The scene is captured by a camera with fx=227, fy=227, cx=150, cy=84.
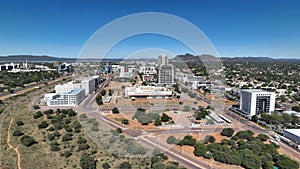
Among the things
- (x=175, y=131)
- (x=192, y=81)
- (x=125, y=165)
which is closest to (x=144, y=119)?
(x=175, y=131)

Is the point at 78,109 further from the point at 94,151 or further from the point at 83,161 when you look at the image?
the point at 83,161

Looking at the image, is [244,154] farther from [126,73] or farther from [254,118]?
[126,73]

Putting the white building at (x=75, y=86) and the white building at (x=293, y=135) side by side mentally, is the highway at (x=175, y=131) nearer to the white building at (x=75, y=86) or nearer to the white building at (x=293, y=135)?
the white building at (x=293, y=135)

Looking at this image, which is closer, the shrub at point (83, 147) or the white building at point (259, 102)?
the shrub at point (83, 147)

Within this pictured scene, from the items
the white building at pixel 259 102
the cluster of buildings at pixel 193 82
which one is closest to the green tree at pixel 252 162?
the white building at pixel 259 102

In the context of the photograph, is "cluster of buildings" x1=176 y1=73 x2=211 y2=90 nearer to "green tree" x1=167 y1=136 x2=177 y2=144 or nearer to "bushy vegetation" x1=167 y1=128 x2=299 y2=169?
"bushy vegetation" x1=167 y1=128 x2=299 y2=169

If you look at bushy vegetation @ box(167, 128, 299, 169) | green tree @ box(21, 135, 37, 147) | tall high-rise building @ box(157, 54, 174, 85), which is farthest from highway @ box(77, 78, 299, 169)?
tall high-rise building @ box(157, 54, 174, 85)

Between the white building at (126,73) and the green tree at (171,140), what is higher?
the white building at (126,73)

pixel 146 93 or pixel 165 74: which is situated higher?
pixel 165 74

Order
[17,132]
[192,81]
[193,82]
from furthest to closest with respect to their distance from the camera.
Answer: [192,81] → [193,82] → [17,132]

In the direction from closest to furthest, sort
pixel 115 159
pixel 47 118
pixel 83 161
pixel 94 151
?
pixel 83 161
pixel 115 159
pixel 94 151
pixel 47 118

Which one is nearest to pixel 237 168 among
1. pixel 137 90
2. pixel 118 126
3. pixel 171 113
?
pixel 118 126
